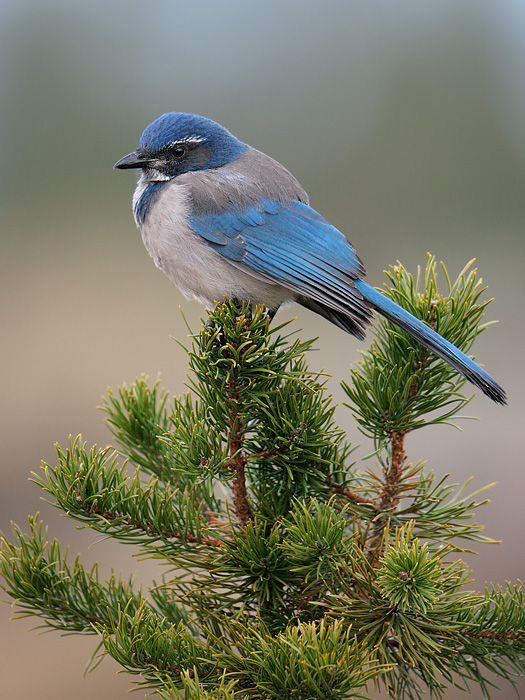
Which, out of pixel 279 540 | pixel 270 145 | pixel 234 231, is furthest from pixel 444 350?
pixel 270 145

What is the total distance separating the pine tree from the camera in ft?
3.87

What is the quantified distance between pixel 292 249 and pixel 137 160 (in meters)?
0.71

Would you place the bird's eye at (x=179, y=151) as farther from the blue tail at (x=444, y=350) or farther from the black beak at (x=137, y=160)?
the blue tail at (x=444, y=350)

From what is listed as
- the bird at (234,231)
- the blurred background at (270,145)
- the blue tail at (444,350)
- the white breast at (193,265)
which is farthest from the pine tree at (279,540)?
the blurred background at (270,145)

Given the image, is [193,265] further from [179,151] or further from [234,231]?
[179,151]

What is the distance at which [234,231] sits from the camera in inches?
91.8

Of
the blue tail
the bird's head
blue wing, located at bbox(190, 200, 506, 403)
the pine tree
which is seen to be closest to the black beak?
the bird's head

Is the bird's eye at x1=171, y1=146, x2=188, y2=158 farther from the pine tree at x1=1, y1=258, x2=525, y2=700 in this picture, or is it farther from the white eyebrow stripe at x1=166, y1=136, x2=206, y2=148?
the pine tree at x1=1, y1=258, x2=525, y2=700

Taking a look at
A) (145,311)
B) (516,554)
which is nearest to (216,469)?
(516,554)

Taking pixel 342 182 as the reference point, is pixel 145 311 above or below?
below

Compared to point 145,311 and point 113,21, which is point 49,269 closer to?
point 145,311

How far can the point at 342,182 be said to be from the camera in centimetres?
528

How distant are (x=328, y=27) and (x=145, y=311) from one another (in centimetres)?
267

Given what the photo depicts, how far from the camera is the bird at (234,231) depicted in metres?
2.22
